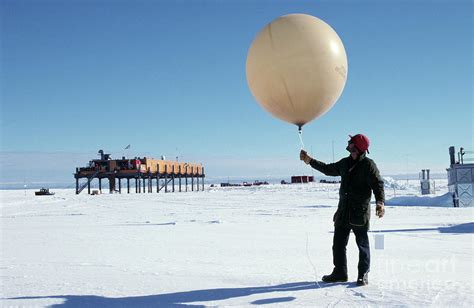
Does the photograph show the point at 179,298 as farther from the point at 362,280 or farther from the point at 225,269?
the point at 362,280

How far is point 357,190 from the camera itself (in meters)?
5.12

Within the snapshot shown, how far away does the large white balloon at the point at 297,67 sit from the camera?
5.43 meters

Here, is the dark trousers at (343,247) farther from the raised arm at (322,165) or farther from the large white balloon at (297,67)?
the large white balloon at (297,67)

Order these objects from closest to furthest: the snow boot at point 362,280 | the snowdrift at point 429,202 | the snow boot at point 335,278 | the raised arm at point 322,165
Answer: the snow boot at point 362,280, the snow boot at point 335,278, the raised arm at point 322,165, the snowdrift at point 429,202

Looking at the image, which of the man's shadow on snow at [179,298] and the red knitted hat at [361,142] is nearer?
the man's shadow on snow at [179,298]

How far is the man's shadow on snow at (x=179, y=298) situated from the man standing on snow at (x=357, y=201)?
416mm

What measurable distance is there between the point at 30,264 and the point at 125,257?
1.44m

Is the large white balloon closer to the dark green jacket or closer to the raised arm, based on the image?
the raised arm

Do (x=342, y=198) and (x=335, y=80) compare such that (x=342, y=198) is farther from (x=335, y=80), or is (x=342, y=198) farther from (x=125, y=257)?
(x=125, y=257)

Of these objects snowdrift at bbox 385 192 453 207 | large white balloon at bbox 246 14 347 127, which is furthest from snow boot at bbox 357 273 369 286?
snowdrift at bbox 385 192 453 207

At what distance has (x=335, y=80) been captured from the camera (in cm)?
569

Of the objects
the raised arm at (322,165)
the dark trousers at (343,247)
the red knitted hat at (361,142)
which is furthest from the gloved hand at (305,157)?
the dark trousers at (343,247)

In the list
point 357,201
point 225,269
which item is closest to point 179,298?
point 225,269

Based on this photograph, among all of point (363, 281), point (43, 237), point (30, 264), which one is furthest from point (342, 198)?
point (43, 237)
